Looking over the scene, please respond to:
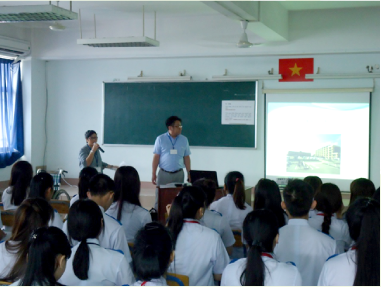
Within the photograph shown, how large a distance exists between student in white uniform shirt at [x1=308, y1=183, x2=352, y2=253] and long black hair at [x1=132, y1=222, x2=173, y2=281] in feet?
4.70

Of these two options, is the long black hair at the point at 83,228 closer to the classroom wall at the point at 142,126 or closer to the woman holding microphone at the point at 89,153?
the woman holding microphone at the point at 89,153

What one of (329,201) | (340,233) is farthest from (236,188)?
(340,233)

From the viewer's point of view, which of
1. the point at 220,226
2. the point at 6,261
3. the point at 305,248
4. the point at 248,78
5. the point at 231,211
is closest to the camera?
the point at 6,261

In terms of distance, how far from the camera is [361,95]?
19.3ft

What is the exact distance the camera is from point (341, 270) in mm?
1730

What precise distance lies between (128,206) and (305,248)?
50.6 inches

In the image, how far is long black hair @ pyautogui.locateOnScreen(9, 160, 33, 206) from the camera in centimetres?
355

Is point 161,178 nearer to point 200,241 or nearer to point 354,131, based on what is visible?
point 354,131

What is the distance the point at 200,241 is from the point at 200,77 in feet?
14.9

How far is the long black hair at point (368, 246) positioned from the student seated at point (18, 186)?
279cm

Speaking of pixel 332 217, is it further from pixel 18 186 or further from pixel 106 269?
pixel 18 186

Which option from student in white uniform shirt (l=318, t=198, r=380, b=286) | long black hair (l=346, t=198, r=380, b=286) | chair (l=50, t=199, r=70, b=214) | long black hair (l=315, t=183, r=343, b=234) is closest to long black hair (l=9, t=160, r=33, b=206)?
chair (l=50, t=199, r=70, b=214)

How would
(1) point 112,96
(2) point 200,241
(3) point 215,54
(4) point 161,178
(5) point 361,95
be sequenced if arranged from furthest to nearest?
1. (1) point 112,96
2. (3) point 215,54
3. (5) point 361,95
4. (4) point 161,178
5. (2) point 200,241

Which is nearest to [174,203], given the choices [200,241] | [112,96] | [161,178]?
[200,241]
